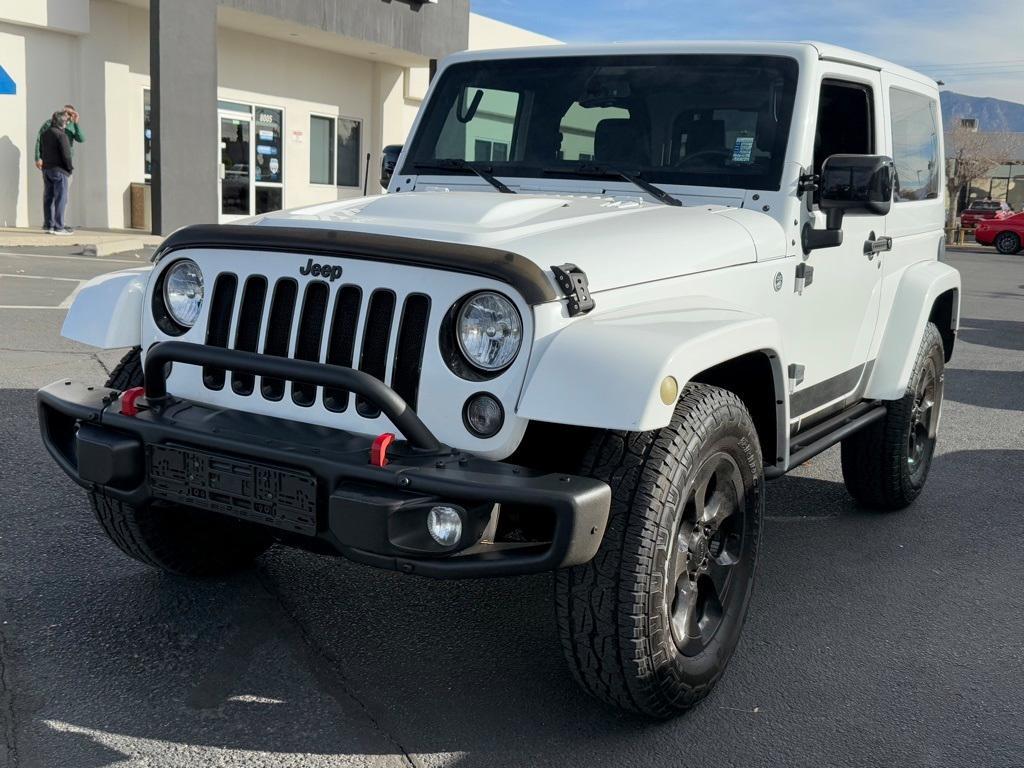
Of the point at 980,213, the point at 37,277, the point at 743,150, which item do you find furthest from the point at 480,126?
the point at 980,213

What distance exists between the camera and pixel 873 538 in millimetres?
4711

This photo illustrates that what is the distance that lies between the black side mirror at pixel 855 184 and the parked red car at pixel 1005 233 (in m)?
31.2

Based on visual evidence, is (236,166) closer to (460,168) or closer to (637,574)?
(460,168)

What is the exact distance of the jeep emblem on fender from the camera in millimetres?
2898

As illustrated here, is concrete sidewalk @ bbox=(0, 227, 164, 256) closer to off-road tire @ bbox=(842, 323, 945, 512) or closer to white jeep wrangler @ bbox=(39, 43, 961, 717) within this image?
white jeep wrangler @ bbox=(39, 43, 961, 717)

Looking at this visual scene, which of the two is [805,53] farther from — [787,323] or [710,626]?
[710,626]

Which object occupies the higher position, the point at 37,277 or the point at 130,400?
the point at 130,400

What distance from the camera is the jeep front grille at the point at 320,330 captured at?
2.80 metres

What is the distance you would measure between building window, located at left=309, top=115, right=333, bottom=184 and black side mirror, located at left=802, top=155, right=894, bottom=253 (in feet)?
64.0

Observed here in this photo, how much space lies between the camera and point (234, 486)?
108 inches

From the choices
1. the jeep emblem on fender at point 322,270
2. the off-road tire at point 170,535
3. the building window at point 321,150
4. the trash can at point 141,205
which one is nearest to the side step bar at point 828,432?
the jeep emblem on fender at point 322,270

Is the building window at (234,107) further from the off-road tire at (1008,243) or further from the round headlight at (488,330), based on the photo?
the off-road tire at (1008,243)

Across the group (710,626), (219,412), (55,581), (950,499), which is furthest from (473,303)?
(950,499)

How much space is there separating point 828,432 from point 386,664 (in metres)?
1.95
